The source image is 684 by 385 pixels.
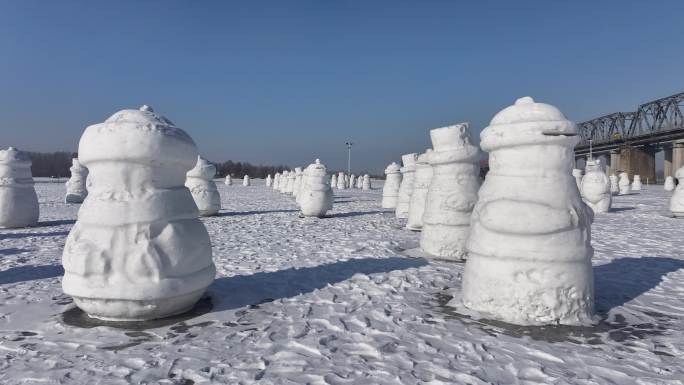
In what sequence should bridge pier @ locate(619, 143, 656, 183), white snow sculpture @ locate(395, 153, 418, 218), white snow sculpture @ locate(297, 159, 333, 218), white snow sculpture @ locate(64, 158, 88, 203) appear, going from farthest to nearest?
bridge pier @ locate(619, 143, 656, 183)
white snow sculpture @ locate(64, 158, 88, 203)
white snow sculpture @ locate(395, 153, 418, 218)
white snow sculpture @ locate(297, 159, 333, 218)

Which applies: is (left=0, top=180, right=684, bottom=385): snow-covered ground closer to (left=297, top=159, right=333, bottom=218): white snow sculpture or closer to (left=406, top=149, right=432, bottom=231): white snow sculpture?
(left=406, top=149, right=432, bottom=231): white snow sculpture

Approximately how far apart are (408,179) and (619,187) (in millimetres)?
23716

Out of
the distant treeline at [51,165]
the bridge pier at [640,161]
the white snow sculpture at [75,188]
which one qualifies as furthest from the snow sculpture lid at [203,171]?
the distant treeline at [51,165]

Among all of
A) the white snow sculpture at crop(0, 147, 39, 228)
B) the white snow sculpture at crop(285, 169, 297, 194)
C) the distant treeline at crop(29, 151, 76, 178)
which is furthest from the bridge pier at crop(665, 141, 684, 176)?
the distant treeline at crop(29, 151, 76, 178)

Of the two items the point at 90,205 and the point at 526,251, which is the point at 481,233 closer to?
the point at 526,251

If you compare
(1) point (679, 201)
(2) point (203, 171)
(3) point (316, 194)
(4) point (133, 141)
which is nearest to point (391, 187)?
(3) point (316, 194)

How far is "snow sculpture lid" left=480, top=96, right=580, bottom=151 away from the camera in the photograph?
4.09m

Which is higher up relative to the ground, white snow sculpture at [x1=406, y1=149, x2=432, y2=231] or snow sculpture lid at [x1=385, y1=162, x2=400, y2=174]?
snow sculpture lid at [x1=385, y1=162, x2=400, y2=174]

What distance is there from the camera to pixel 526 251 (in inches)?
156

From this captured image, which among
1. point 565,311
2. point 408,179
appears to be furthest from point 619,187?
point 565,311

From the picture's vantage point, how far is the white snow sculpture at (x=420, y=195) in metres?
10.2

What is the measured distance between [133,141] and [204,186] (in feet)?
31.7

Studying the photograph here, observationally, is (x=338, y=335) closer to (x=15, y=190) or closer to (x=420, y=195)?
(x=420, y=195)

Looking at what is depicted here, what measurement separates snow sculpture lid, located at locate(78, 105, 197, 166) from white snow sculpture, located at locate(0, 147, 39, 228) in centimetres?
754
